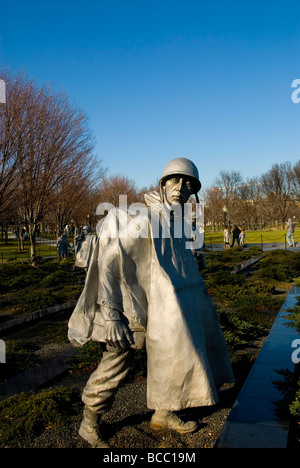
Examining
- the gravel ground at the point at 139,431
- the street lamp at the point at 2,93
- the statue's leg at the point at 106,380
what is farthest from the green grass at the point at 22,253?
the statue's leg at the point at 106,380

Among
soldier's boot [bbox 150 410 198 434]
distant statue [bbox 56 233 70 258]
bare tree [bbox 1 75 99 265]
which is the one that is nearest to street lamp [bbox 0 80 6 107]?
bare tree [bbox 1 75 99 265]

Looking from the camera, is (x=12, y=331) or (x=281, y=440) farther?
(x=12, y=331)

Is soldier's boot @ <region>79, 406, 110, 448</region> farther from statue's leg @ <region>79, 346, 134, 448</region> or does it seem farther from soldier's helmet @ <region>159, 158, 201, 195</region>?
soldier's helmet @ <region>159, 158, 201, 195</region>

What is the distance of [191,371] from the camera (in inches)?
105

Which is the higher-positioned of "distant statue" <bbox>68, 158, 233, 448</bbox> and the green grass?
"distant statue" <bbox>68, 158, 233, 448</bbox>

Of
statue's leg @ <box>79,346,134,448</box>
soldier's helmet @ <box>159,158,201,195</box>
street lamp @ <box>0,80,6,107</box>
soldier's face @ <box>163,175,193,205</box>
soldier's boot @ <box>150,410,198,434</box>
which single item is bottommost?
soldier's boot @ <box>150,410,198,434</box>

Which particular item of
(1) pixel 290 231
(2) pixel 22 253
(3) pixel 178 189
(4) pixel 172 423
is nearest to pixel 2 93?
(3) pixel 178 189

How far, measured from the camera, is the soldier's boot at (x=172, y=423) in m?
3.14

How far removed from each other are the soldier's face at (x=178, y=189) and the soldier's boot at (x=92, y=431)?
5.62 ft

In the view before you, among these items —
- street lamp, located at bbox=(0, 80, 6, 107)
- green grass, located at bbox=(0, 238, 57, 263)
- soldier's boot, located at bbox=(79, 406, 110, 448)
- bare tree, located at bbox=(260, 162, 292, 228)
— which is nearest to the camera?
soldier's boot, located at bbox=(79, 406, 110, 448)

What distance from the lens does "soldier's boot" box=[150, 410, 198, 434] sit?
3141mm
